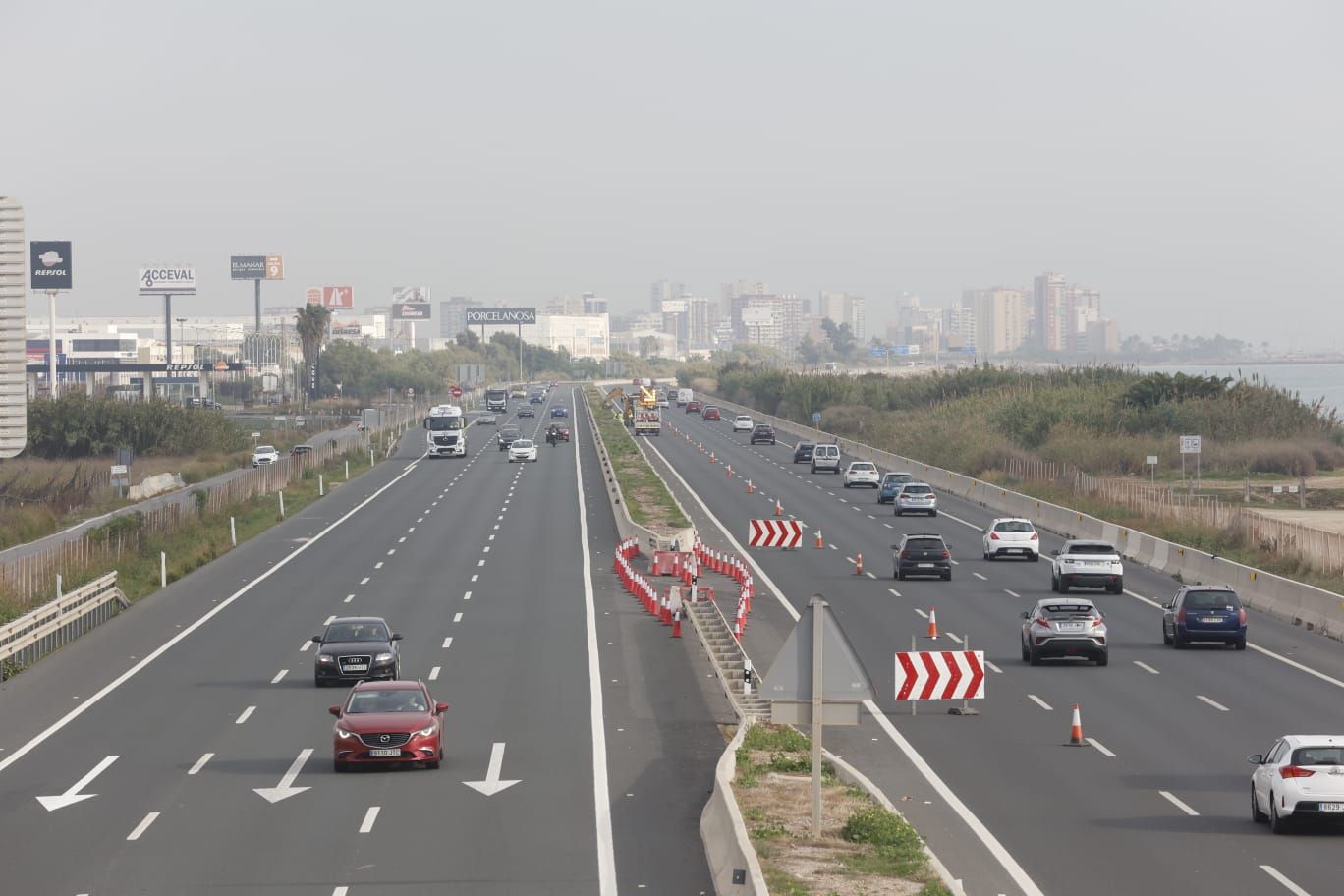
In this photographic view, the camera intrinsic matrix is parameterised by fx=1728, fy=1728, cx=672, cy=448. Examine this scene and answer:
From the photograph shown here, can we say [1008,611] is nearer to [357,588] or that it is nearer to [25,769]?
[357,588]

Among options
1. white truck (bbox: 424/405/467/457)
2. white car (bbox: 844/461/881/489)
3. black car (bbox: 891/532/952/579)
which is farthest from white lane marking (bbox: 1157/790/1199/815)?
white truck (bbox: 424/405/467/457)

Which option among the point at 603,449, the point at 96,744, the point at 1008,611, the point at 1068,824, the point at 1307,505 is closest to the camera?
the point at 1068,824

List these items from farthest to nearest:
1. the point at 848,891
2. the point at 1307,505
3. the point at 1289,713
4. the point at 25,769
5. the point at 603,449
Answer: the point at 603,449, the point at 1307,505, the point at 1289,713, the point at 25,769, the point at 848,891

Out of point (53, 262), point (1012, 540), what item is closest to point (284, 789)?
point (1012, 540)

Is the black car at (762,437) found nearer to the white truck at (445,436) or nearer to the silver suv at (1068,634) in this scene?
the white truck at (445,436)

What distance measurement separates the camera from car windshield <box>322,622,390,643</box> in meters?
31.9

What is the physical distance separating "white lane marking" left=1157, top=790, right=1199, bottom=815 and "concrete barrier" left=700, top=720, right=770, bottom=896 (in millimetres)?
5455

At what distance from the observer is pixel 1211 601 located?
1438 inches

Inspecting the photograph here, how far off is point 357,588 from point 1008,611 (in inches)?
702

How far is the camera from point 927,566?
48750mm

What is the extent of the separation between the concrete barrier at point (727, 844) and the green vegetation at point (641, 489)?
35.5m

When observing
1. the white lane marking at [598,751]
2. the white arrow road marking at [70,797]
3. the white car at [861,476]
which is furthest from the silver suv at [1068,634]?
the white car at [861,476]

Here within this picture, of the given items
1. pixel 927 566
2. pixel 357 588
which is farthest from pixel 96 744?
pixel 927 566

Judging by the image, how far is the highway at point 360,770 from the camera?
1825 centimetres
